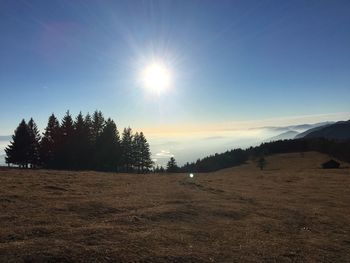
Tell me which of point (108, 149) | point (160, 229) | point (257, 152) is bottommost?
point (160, 229)

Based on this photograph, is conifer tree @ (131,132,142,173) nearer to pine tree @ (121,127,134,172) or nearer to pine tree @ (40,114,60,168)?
pine tree @ (121,127,134,172)

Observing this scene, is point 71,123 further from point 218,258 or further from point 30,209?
point 218,258

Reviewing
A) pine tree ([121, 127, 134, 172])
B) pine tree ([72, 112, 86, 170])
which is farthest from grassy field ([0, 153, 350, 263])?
pine tree ([121, 127, 134, 172])

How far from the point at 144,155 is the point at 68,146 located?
2747cm

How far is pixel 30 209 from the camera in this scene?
1997 cm

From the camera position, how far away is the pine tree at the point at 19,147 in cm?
8588

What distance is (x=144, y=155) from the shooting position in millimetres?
110312

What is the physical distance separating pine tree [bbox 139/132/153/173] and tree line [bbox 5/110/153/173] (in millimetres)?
12774

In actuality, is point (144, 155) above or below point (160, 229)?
above

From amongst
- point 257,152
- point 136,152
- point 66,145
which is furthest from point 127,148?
point 257,152

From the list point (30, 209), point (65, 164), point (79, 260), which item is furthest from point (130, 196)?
point (65, 164)

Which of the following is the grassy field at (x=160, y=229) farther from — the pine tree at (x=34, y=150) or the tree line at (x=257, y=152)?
the tree line at (x=257, y=152)

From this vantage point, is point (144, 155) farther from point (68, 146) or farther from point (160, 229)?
point (160, 229)

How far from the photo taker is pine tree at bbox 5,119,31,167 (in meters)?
85.9
